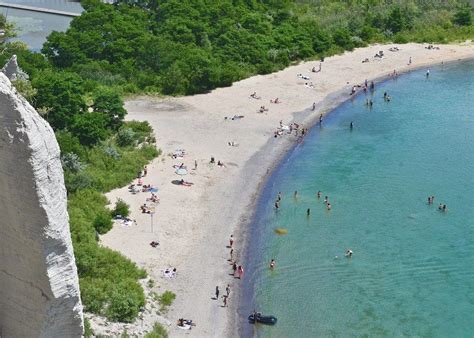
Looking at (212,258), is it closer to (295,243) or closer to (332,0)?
(295,243)

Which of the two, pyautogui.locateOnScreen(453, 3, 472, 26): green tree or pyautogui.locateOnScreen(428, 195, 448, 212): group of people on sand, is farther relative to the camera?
pyautogui.locateOnScreen(453, 3, 472, 26): green tree

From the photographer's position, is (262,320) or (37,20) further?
(37,20)

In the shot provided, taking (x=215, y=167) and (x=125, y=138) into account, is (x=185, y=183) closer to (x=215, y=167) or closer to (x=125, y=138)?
(x=215, y=167)

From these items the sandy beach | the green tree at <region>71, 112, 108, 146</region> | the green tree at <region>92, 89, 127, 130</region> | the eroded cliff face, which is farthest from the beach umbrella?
the eroded cliff face

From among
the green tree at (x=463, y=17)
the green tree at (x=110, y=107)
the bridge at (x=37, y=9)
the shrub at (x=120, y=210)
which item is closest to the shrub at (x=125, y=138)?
the green tree at (x=110, y=107)

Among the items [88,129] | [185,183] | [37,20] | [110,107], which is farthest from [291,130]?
[37,20]

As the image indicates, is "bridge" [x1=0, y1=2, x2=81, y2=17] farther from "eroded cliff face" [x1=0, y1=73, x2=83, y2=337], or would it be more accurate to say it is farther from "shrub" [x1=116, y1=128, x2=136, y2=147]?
"eroded cliff face" [x1=0, y1=73, x2=83, y2=337]
